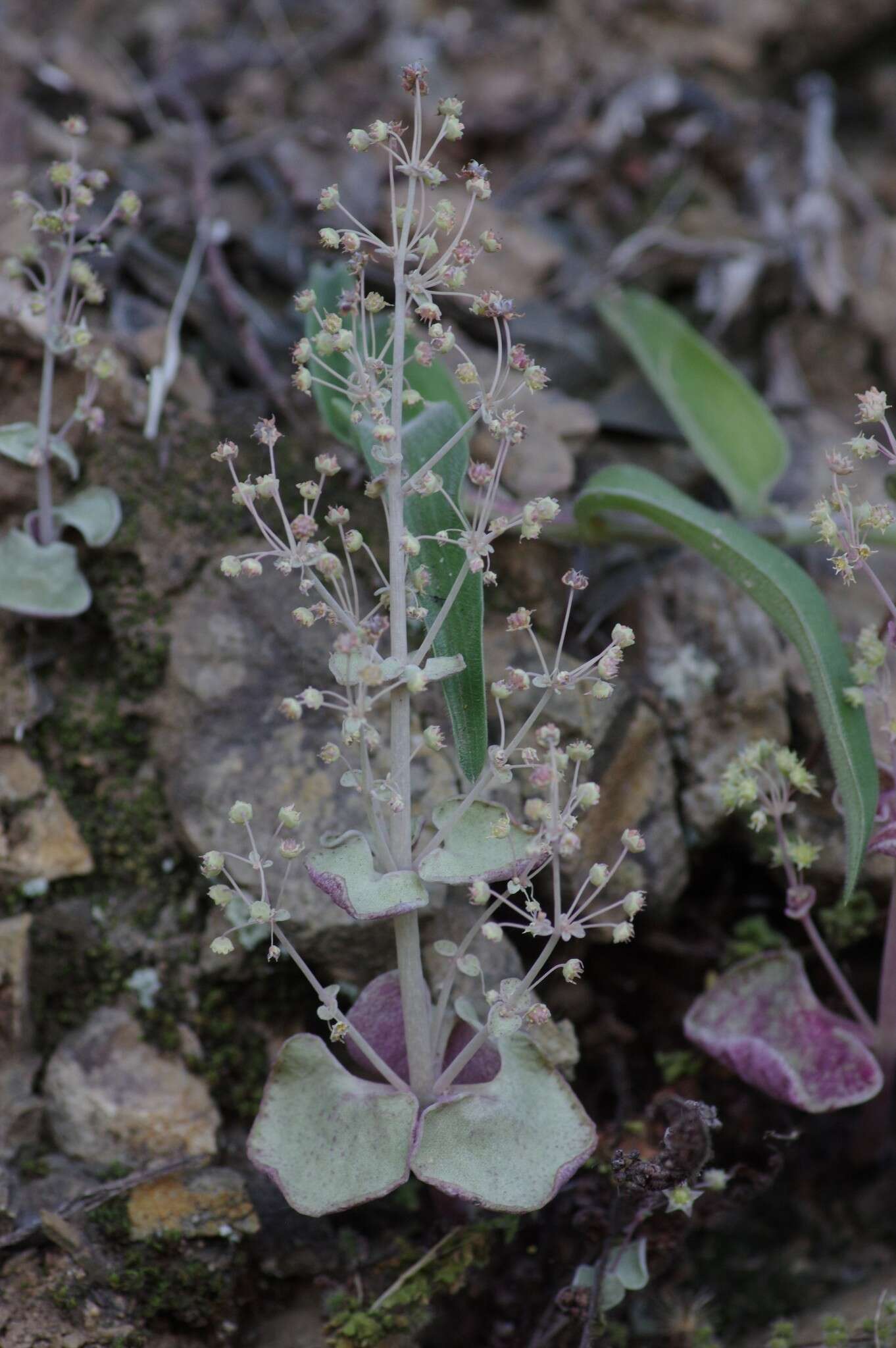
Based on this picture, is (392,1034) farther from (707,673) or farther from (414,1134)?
(707,673)

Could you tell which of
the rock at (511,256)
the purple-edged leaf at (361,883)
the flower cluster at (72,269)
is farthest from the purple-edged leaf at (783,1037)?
the rock at (511,256)

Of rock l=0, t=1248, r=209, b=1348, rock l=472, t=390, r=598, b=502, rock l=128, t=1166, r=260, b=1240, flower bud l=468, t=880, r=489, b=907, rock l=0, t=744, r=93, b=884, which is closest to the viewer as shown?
flower bud l=468, t=880, r=489, b=907

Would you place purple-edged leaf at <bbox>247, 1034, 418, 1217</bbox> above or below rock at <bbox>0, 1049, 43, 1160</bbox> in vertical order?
above

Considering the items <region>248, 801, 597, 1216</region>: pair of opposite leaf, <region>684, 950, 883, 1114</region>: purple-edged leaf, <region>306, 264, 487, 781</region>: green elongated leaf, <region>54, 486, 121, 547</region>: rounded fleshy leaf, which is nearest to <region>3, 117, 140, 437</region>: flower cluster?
<region>54, 486, 121, 547</region>: rounded fleshy leaf

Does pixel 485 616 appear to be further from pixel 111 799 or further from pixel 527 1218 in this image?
pixel 527 1218

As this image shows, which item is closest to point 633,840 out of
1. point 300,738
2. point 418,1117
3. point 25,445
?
point 418,1117

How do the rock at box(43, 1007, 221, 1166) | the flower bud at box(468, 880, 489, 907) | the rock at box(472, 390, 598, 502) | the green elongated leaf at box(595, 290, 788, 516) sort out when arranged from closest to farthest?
the flower bud at box(468, 880, 489, 907) → the rock at box(43, 1007, 221, 1166) → the rock at box(472, 390, 598, 502) → the green elongated leaf at box(595, 290, 788, 516)

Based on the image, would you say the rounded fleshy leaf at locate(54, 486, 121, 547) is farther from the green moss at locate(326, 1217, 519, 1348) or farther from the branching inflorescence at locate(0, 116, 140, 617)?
the green moss at locate(326, 1217, 519, 1348)

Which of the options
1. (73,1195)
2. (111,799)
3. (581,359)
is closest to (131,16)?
(581,359)
